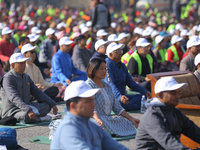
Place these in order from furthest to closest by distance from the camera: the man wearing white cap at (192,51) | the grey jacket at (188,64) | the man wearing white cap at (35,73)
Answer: the man wearing white cap at (192,51) → the grey jacket at (188,64) → the man wearing white cap at (35,73)

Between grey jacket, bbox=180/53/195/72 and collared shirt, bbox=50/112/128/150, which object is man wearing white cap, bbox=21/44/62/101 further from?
collared shirt, bbox=50/112/128/150

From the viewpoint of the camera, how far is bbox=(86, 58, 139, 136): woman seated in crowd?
5.30 meters

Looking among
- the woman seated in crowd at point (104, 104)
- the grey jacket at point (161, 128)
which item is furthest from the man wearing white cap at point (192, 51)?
the grey jacket at point (161, 128)

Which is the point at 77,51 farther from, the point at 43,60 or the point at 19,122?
the point at 19,122

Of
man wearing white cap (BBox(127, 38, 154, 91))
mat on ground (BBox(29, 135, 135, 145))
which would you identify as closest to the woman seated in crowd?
mat on ground (BBox(29, 135, 135, 145))

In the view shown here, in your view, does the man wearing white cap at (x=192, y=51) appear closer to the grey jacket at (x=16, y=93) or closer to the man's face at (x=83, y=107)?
the grey jacket at (x=16, y=93)

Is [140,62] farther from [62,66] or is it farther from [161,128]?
[161,128]

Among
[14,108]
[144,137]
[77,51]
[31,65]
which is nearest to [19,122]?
[14,108]

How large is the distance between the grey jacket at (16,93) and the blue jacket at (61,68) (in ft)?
7.33

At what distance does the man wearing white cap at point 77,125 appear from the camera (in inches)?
121

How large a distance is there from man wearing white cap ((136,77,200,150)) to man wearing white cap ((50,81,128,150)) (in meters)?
0.53

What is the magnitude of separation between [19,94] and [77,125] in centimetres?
342

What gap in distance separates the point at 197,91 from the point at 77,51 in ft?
17.0

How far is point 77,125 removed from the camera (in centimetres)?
316
